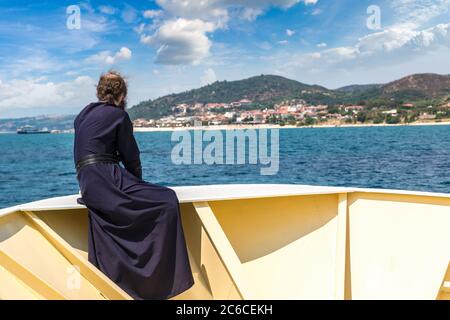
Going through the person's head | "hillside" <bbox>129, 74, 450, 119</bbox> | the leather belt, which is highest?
"hillside" <bbox>129, 74, 450, 119</bbox>

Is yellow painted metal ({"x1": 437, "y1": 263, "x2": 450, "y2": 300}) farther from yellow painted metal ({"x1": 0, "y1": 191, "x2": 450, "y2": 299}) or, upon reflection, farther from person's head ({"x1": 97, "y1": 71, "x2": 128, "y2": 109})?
person's head ({"x1": 97, "y1": 71, "x2": 128, "y2": 109})

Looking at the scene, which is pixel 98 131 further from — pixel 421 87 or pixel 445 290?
pixel 421 87


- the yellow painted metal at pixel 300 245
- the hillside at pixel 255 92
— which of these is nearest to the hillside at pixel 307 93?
the hillside at pixel 255 92

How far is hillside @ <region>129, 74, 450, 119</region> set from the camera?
293 feet

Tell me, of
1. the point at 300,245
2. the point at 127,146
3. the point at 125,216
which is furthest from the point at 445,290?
the point at 127,146

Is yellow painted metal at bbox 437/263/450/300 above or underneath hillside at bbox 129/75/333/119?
underneath

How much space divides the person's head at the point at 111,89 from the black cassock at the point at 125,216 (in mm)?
66

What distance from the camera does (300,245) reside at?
3.31m

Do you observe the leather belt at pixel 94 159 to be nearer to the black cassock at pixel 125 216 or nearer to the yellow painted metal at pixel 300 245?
the black cassock at pixel 125 216

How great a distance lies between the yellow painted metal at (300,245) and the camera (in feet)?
8.43

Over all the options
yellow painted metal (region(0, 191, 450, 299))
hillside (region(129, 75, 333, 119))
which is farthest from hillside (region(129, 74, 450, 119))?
yellow painted metal (region(0, 191, 450, 299))
